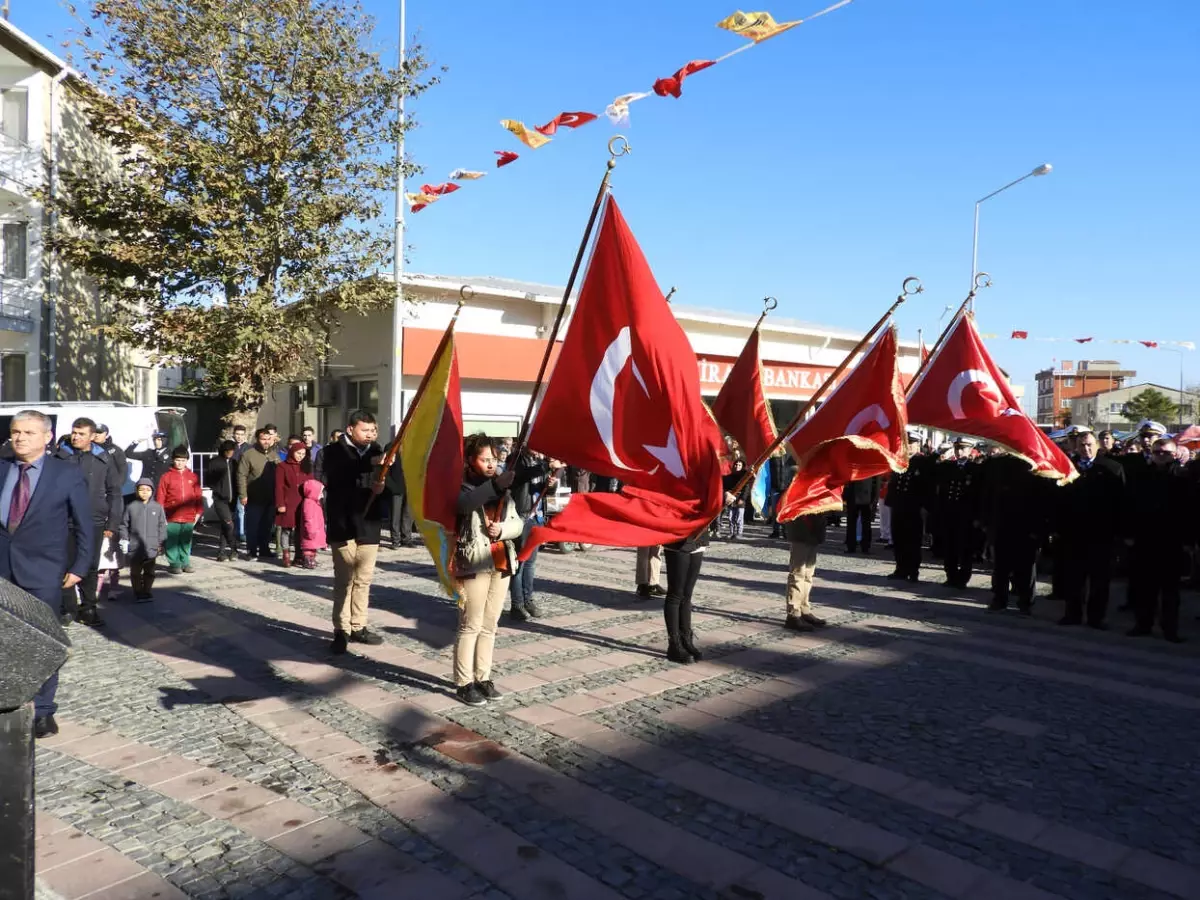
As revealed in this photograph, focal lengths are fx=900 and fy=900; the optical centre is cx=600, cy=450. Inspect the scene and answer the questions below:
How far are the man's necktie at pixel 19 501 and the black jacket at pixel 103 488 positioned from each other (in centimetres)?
266

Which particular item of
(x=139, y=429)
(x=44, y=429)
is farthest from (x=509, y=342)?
(x=44, y=429)

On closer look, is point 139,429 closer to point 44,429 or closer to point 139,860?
point 44,429

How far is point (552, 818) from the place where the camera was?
4.38 m

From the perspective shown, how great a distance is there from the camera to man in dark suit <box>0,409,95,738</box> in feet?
17.5

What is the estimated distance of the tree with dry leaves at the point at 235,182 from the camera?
575 inches

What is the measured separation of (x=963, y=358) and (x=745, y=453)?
247 cm

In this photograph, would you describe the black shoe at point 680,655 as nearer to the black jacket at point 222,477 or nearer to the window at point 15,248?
the black jacket at point 222,477

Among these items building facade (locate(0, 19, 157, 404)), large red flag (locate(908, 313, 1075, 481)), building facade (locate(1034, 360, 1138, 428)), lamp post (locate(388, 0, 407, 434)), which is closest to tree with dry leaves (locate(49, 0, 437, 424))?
lamp post (locate(388, 0, 407, 434))

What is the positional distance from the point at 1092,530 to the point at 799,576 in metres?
3.22

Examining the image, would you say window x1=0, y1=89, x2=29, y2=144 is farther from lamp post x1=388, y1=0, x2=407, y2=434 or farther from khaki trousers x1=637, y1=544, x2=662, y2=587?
khaki trousers x1=637, y1=544, x2=662, y2=587

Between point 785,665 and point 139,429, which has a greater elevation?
point 139,429

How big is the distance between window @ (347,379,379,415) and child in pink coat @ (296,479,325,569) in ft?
23.1

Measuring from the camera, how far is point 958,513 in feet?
38.7

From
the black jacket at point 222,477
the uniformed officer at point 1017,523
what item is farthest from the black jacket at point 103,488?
the uniformed officer at point 1017,523
